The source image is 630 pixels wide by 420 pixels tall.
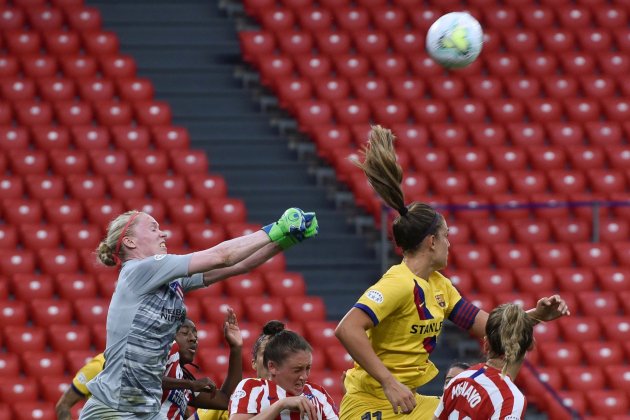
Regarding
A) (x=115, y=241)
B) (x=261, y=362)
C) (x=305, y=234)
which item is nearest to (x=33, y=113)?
(x=115, y=241)

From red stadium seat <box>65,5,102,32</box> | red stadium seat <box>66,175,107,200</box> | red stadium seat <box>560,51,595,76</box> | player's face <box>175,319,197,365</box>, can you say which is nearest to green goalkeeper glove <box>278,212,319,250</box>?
player's face <box>175,319,197,365</box>

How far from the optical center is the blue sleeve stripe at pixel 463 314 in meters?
5.71

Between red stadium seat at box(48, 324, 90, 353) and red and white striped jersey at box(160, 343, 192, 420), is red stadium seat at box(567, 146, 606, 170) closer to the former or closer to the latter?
red stadium seat at box(48, 324, 90, 353)

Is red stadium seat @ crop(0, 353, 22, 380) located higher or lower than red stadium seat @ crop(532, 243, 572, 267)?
higher

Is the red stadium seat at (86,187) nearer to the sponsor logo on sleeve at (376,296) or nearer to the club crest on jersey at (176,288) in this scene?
the club crest on jersey at (176,288)

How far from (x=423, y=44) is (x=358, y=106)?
1.54m

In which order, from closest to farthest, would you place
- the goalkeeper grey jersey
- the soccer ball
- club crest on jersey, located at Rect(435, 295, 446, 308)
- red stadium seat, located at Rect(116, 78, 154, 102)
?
the goalkeeper grey jersey, club crest on jersey, located at Rect(435, 295, 446, 308), the soccer ball, red stadium seat, located at Rect(116, 78, 154, 102)

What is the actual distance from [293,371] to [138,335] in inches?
25.4

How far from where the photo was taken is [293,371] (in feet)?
17.1

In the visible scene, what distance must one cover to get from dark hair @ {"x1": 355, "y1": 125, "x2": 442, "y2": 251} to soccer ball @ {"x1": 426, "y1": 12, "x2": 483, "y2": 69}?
6.92 feet

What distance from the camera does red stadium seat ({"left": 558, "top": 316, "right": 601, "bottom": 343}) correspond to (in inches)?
439

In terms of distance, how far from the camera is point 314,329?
10.8m

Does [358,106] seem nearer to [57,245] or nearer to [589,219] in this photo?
[589,219]

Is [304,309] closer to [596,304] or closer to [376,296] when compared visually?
[596,304]
